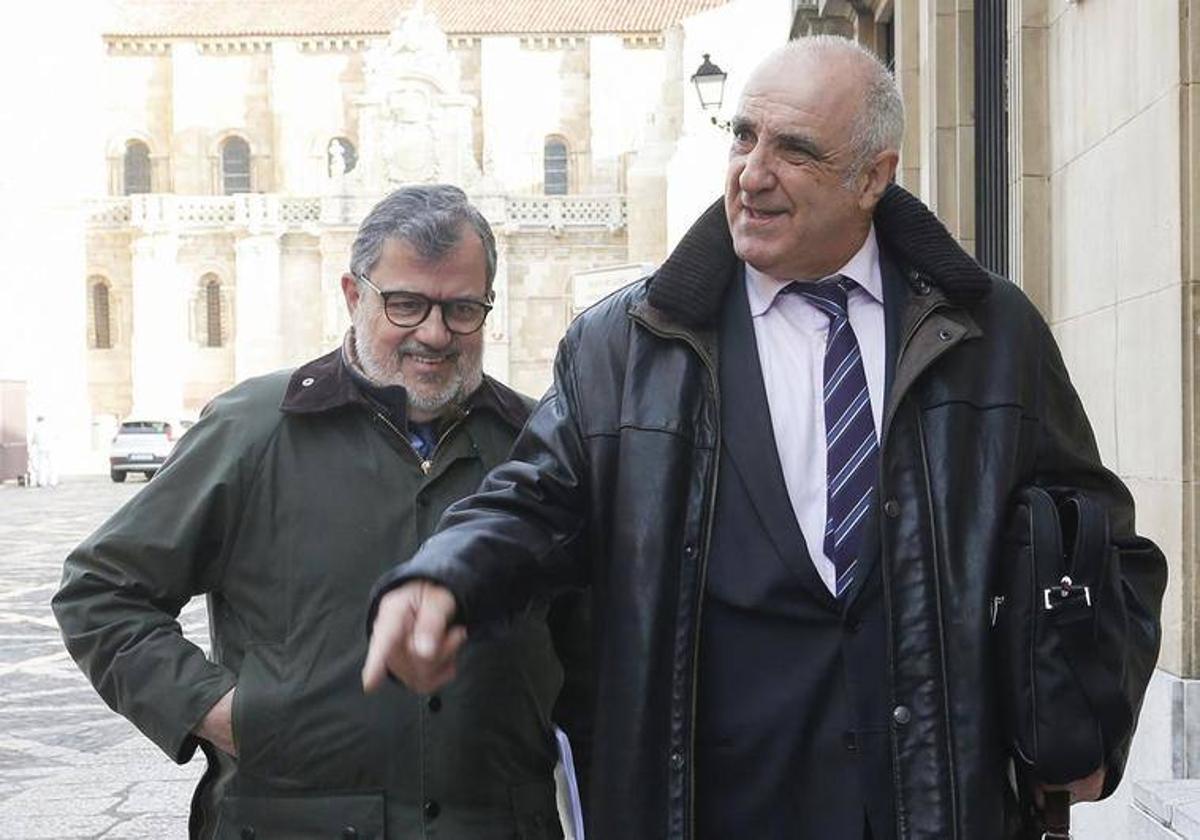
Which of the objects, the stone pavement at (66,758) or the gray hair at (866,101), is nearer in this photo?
the gray hair at (866,101)

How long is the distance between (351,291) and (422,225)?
0.24 m

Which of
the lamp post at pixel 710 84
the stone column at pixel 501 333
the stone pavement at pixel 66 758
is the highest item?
the lamp post at pixel 710 84

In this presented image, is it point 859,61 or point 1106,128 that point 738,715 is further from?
point 1106,128

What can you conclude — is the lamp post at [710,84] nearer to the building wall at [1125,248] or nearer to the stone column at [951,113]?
the stone column at [951,113]

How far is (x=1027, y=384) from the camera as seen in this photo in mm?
2730

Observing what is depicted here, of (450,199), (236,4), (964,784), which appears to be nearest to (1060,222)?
(450,199)

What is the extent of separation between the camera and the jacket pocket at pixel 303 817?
9.96 ft

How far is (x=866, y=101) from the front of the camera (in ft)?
9.25

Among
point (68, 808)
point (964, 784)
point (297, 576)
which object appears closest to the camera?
point (964, 784)

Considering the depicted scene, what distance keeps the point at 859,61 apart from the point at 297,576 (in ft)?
4.36

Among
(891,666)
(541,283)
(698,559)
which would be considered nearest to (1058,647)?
(891,666)

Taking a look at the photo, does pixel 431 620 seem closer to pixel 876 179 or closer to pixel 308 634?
pixel 308 634

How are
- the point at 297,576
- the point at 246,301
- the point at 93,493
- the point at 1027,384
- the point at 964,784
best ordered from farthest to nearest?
1. the point at 246,301
2. the point at 93,493
3. the point at 297,576
4. the point at 1027,384
5. the point at 964,784

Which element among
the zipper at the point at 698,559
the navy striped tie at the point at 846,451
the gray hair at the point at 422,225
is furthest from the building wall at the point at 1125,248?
the gray hair at the point at 422,225
